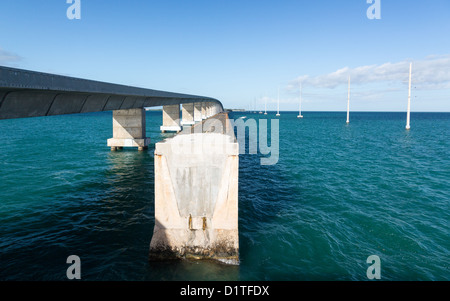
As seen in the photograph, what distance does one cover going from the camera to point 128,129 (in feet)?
118

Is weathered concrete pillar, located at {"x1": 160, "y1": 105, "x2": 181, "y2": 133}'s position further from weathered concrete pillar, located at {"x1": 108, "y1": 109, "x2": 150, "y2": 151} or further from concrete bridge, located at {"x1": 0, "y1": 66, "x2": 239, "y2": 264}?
concrete bridge, located at {"x1": 0, "y1": 66, "x2": 239, "y2": 264}

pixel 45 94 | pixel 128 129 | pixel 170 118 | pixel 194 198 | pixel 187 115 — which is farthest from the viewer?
pixel 187 115

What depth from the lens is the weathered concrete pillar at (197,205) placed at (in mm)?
10648

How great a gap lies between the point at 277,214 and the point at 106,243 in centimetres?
926

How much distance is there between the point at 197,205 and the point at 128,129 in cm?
2824

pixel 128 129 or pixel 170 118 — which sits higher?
pixel 170 118

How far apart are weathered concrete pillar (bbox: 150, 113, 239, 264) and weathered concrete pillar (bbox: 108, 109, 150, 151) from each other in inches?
1053

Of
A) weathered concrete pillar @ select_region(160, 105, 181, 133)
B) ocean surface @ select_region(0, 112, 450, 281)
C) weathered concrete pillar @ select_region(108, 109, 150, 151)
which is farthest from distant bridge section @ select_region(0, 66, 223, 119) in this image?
weathered concrete pillar @ select_region(160, 105, 181, 133)

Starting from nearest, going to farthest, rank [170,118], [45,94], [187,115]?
[45,94], [170,118], [187,115]

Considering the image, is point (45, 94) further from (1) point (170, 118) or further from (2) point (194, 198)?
(1) point (170, 118)

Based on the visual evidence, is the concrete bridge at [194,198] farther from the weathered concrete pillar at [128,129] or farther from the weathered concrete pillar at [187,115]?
the weathered concrete pillar at [187,115]

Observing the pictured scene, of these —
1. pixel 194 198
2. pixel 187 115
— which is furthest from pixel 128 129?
pixel 187 115

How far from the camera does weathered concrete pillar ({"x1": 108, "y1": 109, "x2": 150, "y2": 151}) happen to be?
116ft

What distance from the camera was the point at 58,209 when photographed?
16375 millimetres
